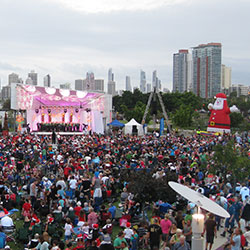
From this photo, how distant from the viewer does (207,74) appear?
160000 millimetres

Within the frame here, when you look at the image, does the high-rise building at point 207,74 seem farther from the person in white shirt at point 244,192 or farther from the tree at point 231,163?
the person in white shirt at point 244,192

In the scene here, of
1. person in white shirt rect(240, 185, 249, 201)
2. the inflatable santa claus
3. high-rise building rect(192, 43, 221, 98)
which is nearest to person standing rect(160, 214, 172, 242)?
person in white shirt rect(240, 185, 249, 201)

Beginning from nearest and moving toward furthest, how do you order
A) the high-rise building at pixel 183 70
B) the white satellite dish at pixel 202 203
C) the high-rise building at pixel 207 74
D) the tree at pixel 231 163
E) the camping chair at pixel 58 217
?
the white satellite dish at pixel 202 203 → the camping chair at pixel 58 217 → the tree at pixel 231 163 → the high-rise building at pixel 207 74 → the high-rise building at pixel 183 70

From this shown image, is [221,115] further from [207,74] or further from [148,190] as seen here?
[207,74]

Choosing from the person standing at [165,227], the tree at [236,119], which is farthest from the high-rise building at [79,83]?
the person standing at [165,227]

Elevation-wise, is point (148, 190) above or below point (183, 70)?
below

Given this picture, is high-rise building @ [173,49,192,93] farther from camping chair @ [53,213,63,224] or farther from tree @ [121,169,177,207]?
camping chair @ [53,213,63,224]

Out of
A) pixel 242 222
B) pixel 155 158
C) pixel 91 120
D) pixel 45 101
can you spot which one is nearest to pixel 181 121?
pixel 91 120

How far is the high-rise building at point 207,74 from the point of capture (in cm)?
Answer: 15775

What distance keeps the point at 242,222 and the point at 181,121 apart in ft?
142

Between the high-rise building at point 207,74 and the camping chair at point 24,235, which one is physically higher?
the high-rise building at point 207,74

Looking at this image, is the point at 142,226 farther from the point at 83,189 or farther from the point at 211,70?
the point at 211,70

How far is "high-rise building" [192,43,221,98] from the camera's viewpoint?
157750 mm

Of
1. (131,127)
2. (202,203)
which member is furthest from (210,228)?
(131,127)
